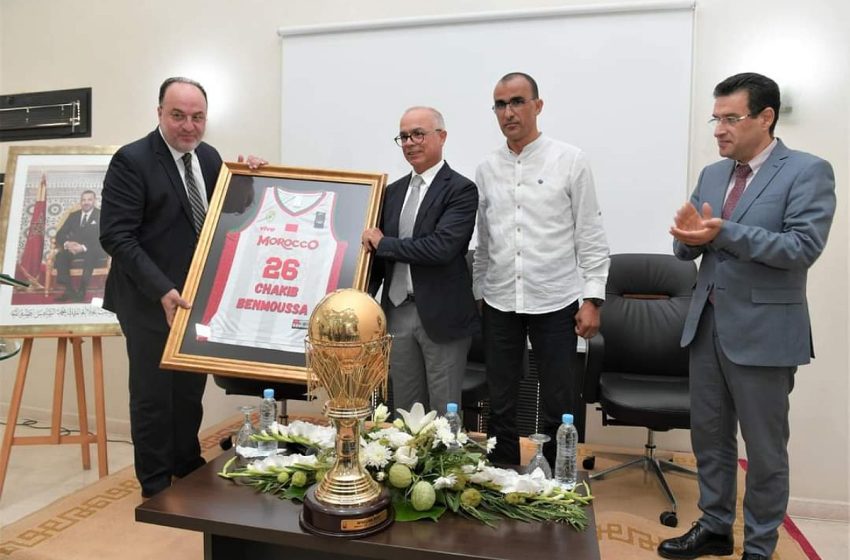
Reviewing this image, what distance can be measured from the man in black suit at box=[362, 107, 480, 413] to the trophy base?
987 mm

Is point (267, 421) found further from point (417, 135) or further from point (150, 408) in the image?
point (417, 135)

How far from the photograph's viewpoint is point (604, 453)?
3096 mm

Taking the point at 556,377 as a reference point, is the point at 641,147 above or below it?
above

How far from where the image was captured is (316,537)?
1.33 m

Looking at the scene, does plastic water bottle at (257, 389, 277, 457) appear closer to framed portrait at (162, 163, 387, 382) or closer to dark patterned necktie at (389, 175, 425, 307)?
framed portrait at (162, 163, 387, 382)

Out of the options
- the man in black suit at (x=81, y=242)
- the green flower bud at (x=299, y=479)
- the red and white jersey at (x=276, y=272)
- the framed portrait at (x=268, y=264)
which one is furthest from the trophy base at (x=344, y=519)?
the man in black suit at (x=81, y=242)

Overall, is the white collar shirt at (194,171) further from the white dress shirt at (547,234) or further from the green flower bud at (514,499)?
the green flower bud at (514,499)

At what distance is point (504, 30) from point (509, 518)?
2.50 m

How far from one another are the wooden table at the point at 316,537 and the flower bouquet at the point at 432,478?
0.03 m

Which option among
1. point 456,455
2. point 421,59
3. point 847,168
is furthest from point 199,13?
point 847,168

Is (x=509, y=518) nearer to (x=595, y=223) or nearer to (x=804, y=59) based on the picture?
(x=595, y=223)

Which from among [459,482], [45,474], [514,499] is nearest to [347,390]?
[459,482]

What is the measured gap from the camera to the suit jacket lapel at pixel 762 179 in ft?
6.29

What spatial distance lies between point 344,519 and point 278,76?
2.85 m
